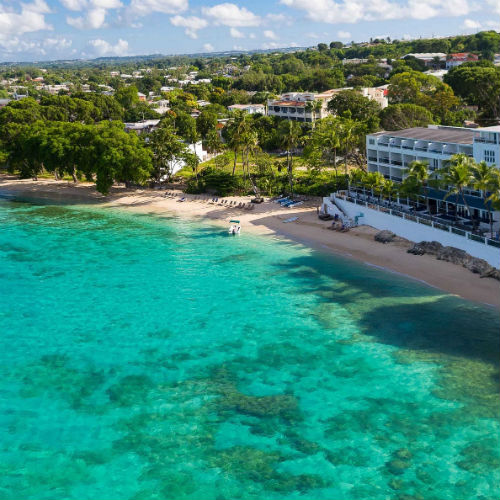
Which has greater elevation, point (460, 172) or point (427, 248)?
point (460, 172)

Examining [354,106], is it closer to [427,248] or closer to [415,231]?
[415,231]

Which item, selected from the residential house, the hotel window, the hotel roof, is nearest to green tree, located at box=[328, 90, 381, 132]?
the hotel roof

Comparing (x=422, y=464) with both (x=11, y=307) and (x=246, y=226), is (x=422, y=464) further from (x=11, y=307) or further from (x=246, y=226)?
(x=246, y=226)

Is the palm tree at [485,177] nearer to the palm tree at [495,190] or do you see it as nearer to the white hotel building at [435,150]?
the palm tree at [495,190]

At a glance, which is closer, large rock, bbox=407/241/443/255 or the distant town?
large rock, bbox=407/241/443/255

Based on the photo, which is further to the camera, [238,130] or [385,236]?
[238,130]

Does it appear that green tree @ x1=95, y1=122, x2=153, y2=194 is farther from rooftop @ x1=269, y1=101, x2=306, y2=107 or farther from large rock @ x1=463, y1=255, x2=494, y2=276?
large rock @ x1=463, y1=255, x2=494, y2=276

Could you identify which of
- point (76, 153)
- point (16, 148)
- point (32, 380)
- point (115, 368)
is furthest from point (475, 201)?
point (16, 148)

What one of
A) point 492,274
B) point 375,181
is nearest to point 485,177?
point 492,274
